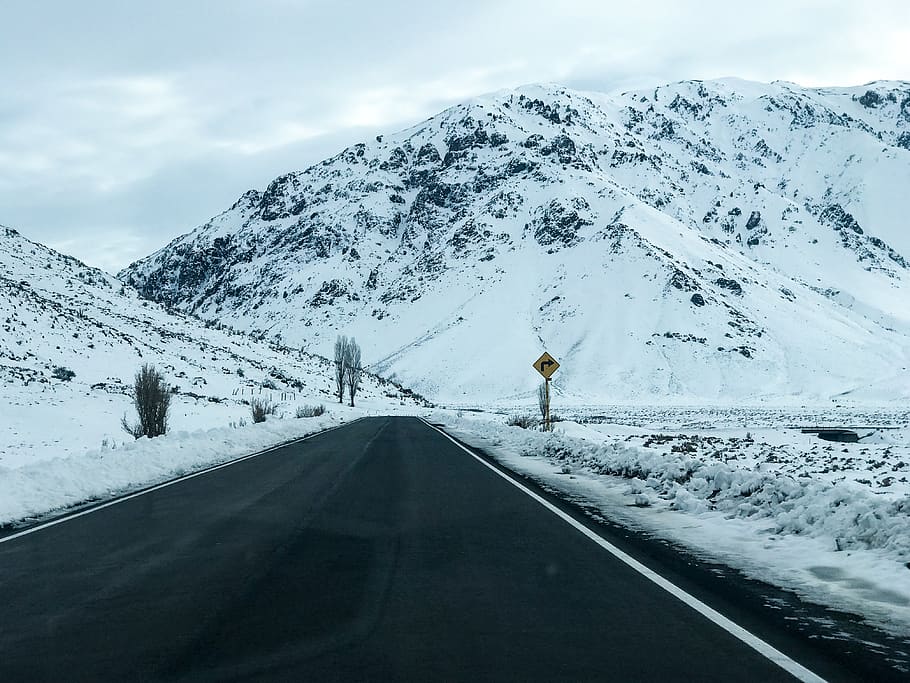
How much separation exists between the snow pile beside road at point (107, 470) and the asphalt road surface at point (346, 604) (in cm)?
160

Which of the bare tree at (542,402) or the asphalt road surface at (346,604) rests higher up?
the bare tree at (542,402)

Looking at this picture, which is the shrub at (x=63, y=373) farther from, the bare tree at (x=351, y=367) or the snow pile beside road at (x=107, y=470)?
the bare tree at (x=351, y=367)

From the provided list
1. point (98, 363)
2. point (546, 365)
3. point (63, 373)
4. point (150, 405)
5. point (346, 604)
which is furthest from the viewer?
point (98, 363)

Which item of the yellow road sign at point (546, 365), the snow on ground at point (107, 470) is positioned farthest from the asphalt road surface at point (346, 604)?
the yellow road sign at point (546, 365)

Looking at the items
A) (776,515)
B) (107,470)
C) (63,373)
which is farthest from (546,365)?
(63,373)

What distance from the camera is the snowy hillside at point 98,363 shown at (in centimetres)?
3109

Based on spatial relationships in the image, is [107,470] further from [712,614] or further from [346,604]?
[712,614]

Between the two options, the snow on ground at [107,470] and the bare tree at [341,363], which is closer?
the snow on ground at [107,470]

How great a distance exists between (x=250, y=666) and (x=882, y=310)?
216 m

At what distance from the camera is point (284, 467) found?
60.0 ft

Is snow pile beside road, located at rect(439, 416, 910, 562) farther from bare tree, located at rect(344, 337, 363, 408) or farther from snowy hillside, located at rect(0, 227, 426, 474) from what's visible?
bare tree, located at rect(344, 337, 363, 408)

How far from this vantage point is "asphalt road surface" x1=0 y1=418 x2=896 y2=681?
4.62 meters

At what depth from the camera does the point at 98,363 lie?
5153 cm

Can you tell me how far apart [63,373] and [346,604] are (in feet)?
145
